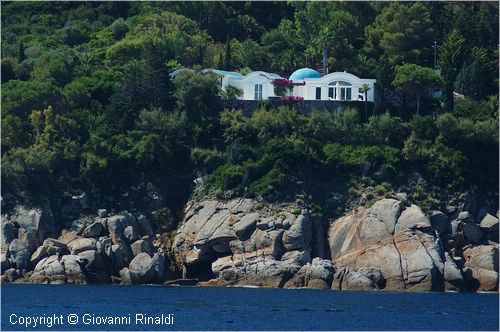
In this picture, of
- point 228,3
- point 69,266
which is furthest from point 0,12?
point 69,266

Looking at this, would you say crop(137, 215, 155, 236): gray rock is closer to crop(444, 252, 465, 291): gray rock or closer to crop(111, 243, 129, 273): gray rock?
crop(111, 243, 129, 273): gray rock

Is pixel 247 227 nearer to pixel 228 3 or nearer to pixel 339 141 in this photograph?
pixel 339 141

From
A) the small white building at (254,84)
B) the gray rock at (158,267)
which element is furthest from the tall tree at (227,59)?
the gray rock at (158,267)

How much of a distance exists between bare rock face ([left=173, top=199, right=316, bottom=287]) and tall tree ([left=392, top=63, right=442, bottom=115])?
1186 cm

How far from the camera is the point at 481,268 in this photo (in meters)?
78.7

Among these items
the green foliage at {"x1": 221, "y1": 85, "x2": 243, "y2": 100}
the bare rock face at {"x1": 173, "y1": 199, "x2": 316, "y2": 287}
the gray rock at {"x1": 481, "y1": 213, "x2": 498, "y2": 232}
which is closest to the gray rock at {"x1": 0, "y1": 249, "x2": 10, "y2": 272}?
the bare rock face at {"x1": 173, "y1": 199, "x2": 316, "y2": 287}

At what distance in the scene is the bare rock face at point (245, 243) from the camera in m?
77.1

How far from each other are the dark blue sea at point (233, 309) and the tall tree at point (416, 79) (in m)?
15.7

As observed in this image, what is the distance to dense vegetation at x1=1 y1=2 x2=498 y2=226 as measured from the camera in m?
82.6

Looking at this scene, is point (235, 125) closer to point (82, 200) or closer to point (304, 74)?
point (304, 74)

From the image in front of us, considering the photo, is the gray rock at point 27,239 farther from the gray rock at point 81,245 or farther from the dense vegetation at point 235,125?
the dense vegetation at point 235,125

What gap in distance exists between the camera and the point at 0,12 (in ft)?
355

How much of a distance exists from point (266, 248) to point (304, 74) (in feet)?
52.5

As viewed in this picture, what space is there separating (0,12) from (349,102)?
30.8 metres
